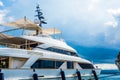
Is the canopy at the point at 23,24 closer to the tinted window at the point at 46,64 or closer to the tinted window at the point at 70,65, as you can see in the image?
the tinted window at the point at 46,64

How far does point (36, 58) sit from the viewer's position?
888 inches

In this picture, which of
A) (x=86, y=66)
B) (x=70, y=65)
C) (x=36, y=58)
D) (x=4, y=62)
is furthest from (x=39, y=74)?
(x=86, y=66)

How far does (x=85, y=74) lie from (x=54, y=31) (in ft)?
20.6

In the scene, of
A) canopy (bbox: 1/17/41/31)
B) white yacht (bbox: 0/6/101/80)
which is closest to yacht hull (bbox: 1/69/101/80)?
white yacht (bbox: 0/6/101/80)

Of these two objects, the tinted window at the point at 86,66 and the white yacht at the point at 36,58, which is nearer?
the white yacht at the point at 36,58

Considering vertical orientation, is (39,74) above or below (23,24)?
below

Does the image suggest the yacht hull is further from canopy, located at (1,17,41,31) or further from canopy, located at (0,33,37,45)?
canopy, located at (1,17,41,31)

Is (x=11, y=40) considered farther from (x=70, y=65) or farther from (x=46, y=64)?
(x=70, y=65)

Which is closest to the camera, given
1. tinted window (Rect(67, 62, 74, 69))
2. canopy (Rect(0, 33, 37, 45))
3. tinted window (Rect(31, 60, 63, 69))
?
tinted window (Rect(31, 60, 63, 69))

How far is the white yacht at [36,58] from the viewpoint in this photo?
2086 centimetres

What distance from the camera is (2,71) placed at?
19062mm

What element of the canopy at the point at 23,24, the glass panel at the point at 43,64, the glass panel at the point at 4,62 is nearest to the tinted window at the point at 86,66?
the glass panel at the point at 43,64

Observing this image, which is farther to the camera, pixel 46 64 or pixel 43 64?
pixel 46 64

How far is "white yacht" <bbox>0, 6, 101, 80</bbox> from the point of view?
20859 millimetres
